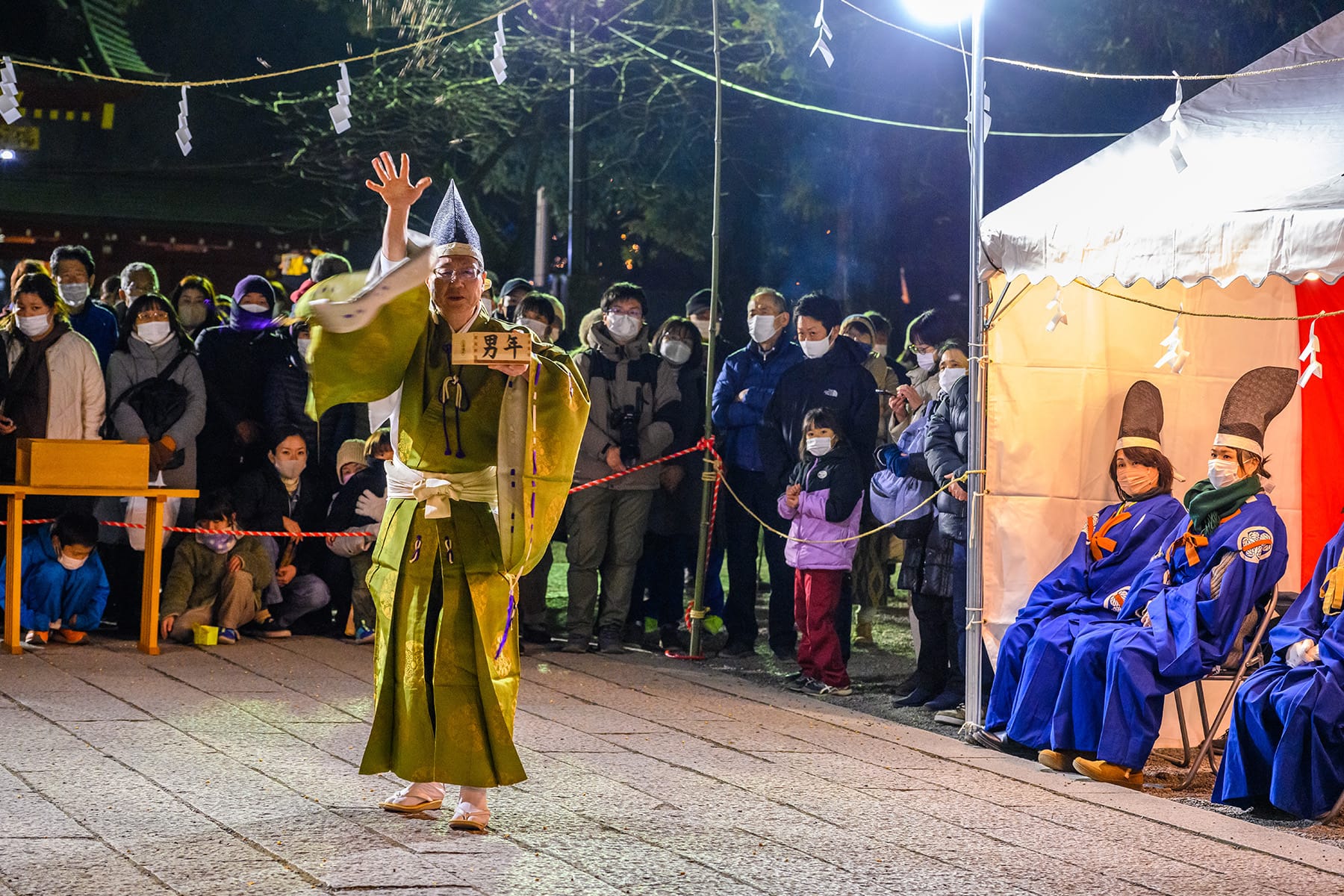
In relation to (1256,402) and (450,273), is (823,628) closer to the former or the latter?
(1256,402)

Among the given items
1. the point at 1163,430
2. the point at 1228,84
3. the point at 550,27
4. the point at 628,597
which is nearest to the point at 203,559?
the point at 628,597

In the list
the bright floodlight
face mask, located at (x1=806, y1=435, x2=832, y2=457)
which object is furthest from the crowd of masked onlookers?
the bright floodlight

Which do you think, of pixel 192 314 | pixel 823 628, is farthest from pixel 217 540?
pixel 823 628

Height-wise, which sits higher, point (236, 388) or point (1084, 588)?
point (236, 388)

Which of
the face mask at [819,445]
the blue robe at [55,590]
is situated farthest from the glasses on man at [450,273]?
the blue robe at [55,590]

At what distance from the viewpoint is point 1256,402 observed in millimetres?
7062

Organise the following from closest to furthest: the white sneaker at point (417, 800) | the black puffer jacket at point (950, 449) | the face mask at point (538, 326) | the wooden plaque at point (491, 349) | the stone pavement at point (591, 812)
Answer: the stone pavement at point (591, 812), the wooden plaque at point (491, 349), the white sneaker at point (417, 800), the black puffer jacket at point (950, 449), the face mask at point (538, 326)

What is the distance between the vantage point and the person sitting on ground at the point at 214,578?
887 cm

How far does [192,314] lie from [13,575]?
2.40 meters

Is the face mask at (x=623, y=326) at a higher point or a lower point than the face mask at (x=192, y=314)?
lower

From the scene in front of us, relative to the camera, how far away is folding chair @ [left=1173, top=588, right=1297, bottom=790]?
20.5 ft

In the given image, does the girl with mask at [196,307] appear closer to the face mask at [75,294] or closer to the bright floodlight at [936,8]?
the face mask at [75,294]

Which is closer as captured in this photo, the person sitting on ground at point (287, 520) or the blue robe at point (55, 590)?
the blue robe at point (55, 590)

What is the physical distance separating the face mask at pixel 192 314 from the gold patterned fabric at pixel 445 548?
5436 millimetres
